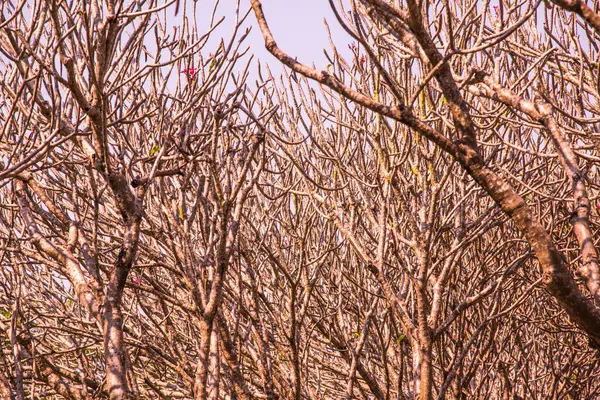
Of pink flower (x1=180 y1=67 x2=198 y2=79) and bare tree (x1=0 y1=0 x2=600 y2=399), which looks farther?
pink flower (x1=180 y1=67 x2=198 y2=79)

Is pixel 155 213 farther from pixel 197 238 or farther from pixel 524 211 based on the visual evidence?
pixel 524 211

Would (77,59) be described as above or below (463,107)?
above

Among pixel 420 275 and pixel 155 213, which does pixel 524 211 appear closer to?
pixel 420 275

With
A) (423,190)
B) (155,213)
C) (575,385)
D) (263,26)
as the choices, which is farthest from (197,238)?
(575,385)

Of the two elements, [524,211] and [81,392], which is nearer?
[524,211]

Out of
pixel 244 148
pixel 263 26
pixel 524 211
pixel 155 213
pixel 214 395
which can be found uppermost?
pixel 155 213

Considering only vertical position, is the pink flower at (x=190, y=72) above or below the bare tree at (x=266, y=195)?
above

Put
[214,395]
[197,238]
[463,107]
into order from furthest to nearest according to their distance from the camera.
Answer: [197,238] → [214,395] → [463,107]

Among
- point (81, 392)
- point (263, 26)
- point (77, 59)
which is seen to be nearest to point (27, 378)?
point (81, 392)

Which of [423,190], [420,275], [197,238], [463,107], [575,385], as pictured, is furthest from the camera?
[575,385]

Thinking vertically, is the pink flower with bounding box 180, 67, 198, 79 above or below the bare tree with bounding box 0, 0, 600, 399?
above

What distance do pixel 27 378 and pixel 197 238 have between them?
1.73 meters

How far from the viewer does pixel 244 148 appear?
3.17 meters

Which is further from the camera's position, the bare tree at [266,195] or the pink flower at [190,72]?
the pink flower at [190,72]
